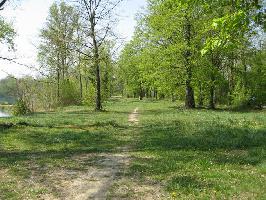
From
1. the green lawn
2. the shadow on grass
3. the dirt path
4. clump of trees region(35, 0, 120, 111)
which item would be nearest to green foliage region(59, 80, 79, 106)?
clump of trees region(35, 0, 120, 111)

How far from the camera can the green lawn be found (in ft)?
Answer: 43.4

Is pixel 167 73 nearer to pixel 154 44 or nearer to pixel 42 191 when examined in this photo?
pixel 154 44

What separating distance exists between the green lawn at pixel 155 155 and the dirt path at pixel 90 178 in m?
0.27

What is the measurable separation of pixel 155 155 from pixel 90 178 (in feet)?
15.3

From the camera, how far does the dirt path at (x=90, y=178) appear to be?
1284 cm

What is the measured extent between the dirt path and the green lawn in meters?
0.27

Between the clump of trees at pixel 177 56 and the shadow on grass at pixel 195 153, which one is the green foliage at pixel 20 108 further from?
the shadow on grass at pixel 195 153

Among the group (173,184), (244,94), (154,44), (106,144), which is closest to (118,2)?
(154,44)

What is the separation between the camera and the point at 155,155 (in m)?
18.7

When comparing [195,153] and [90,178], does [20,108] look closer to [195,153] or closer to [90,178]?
[195,153]

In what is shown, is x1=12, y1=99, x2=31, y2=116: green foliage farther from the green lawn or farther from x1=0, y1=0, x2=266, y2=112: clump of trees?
the green lawn

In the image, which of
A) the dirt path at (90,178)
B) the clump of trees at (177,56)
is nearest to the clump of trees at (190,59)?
the clump of trees at (177,56)

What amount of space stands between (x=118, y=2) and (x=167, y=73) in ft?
35.2

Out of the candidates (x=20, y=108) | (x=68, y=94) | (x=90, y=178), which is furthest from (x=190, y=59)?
(x=90, y=178)
